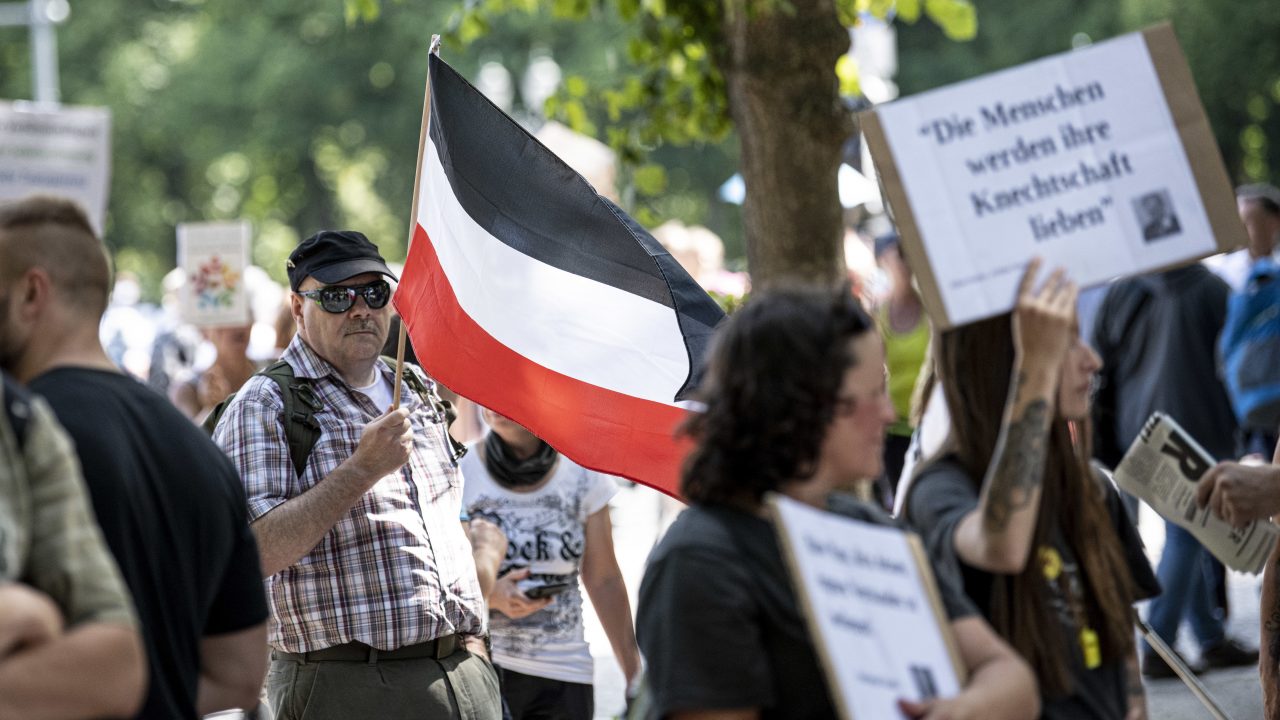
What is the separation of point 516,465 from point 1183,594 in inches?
160

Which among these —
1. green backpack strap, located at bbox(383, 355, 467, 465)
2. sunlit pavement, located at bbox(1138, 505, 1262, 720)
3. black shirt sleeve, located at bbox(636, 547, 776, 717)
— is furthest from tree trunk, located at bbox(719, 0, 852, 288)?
black shirt sleeve, located at bbox(636, 547, 776, 717)

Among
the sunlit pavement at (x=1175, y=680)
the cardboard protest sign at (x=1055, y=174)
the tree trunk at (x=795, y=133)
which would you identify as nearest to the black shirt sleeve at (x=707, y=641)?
the cardboard protest sign at (x=1055, y=174)

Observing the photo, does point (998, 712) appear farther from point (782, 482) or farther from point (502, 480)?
point (502, 480)

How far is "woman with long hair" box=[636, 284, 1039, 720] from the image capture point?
2.74m

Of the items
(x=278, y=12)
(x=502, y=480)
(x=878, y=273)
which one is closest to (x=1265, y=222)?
(x=878, y=273)

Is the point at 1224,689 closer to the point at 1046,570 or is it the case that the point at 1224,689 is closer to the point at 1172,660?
the point at 1172,660

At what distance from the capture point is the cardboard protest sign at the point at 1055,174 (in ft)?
9.81

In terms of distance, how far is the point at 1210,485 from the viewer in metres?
4.42

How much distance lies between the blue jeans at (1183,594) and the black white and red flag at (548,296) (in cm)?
407

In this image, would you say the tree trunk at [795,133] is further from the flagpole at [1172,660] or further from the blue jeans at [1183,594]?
the blue jeans at [1183,594]

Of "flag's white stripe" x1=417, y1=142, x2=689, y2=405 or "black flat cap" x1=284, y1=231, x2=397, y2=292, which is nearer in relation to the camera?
"black flat cap" x1=284, y1=231, x2=397, y2=292

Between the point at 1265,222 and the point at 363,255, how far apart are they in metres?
7.05

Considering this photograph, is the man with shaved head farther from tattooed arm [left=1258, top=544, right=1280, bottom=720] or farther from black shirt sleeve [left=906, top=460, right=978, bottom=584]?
tattooed arm [left=1258, top=544, right=1280, bottom=720]

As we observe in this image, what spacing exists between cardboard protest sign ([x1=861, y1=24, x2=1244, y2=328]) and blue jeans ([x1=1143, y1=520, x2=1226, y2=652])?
5433 millimetres
